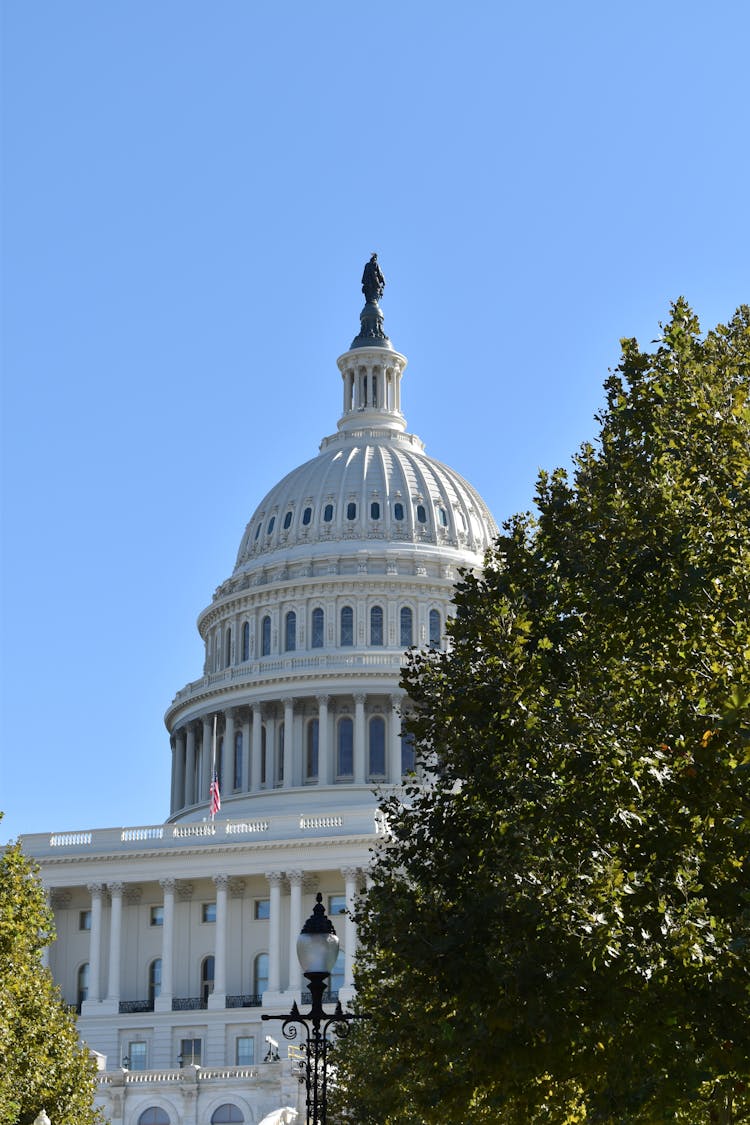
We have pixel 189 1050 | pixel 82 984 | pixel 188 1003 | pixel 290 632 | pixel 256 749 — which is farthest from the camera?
pixel 290 632

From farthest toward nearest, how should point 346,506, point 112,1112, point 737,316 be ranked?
point 346,506
point 112,1112
point 737,316

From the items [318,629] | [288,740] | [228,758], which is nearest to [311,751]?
[288,740]

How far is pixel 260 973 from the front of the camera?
4400 inches

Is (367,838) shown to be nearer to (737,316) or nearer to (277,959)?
(277,959)

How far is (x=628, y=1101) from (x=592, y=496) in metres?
11.3

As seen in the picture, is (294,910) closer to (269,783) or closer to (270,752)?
(269,783)

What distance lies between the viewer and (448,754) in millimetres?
33375

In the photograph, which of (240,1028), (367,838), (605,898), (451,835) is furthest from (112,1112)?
(605,898)

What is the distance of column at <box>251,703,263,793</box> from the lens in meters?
134

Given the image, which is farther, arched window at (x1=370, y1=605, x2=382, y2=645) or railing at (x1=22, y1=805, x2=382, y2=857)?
arched window at (x1=370, y1=605, x2=382, y2=645)

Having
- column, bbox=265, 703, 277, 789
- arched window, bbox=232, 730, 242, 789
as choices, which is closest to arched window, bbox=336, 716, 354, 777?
column, bbox=265, 703, 277, 789

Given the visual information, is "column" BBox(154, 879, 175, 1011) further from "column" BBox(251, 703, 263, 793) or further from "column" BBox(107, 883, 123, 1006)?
"column" BBox(251, 703, 263, 793)

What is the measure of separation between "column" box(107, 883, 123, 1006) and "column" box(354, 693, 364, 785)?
68.5 feet

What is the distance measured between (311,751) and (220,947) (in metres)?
25.6
